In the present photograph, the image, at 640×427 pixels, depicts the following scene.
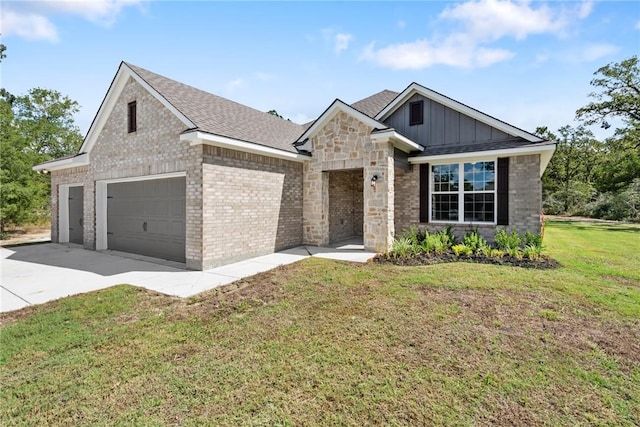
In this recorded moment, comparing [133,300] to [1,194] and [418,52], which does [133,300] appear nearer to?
[418,52]

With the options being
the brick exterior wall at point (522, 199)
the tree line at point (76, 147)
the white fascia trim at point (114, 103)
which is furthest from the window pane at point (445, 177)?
the tree line at point (76, 147)

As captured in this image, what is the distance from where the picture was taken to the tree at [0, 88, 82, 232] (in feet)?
56.1

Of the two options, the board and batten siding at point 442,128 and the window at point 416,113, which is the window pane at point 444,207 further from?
the window at point 416,113

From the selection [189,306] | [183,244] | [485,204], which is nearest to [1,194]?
[183,244]

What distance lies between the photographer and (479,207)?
1047 cm

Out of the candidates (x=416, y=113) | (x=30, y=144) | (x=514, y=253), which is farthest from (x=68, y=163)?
(x=30, y=144)

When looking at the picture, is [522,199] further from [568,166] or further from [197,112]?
[568,166]

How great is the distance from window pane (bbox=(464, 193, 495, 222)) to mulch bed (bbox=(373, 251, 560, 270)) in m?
2.18

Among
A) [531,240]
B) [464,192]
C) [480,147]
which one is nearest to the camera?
[531,240]

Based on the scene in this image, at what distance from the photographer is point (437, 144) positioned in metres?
11.4

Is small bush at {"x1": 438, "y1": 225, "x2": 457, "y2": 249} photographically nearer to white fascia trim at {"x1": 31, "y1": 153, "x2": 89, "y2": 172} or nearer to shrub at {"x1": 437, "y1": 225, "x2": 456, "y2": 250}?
shrub at {"x1": 437, "y1": 225, "x2": 456, "y2": 250}

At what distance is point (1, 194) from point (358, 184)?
19.2m

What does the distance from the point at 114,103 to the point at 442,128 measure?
464 inches

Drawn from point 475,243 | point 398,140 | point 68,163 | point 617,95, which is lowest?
point 475,243
